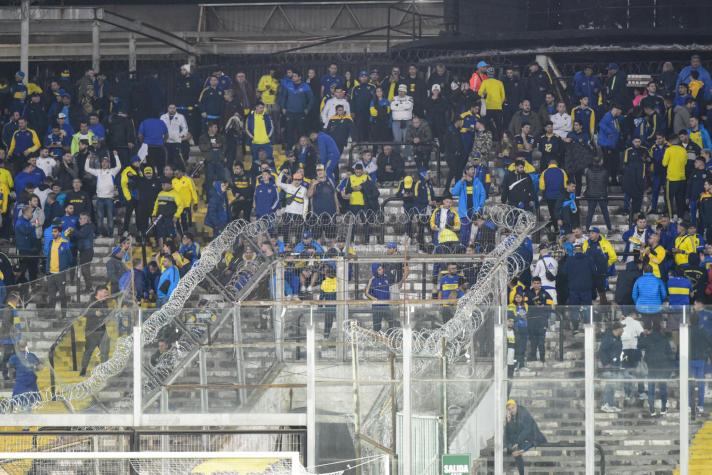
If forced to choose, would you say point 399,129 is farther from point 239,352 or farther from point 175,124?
point 239,352

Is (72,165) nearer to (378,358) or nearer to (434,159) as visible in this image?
(434,159)

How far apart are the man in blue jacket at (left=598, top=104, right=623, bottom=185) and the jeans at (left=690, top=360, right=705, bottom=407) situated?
36.1 feet

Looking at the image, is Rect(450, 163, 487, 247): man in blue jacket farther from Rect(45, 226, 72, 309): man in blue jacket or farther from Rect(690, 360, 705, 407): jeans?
Rect(690, 360, 705, 407): jeans

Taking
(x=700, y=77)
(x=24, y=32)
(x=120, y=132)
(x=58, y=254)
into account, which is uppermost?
(x=24, y=32)

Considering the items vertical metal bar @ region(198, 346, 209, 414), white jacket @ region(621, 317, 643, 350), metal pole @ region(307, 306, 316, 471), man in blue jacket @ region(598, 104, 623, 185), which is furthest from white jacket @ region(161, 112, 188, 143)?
white jacket @ region(621, 317, 643, 350)

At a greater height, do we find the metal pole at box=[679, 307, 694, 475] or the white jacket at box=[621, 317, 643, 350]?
the white jacket at box=[621, 317, 643, 350]

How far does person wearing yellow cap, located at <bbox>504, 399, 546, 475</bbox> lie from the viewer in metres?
19.2

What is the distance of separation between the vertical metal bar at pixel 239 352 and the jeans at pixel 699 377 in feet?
16.9

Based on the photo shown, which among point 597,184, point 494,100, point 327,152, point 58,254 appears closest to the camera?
point 58,254

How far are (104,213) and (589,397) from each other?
12388mm

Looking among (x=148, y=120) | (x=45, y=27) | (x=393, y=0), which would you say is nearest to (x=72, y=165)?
(x=148, y=120)

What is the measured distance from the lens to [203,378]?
67.8 ft

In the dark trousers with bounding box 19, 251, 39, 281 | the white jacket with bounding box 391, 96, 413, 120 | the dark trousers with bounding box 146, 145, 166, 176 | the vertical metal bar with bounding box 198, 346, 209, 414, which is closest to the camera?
the vertical metal bar with bounding box 198, 346, 209, 414

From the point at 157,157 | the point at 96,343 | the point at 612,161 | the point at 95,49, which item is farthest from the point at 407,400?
the point at 95,49
